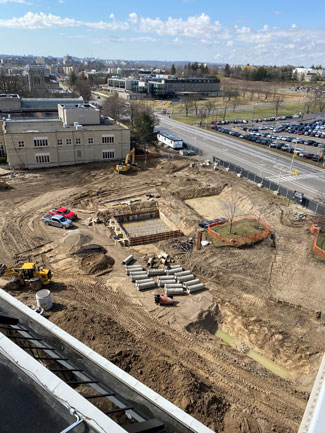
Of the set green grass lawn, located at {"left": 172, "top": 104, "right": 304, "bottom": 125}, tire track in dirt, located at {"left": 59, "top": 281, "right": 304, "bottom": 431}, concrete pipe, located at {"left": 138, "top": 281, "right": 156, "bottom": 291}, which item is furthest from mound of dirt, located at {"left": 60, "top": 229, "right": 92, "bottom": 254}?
green grass lawn, located at {"left": 172, "top": 104, "right": 304, "bottom": 125}

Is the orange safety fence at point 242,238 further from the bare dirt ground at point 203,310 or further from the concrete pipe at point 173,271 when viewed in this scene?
the concrete pipe at point 173,271

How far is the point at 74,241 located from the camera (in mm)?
29734

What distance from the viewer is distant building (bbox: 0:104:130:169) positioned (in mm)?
47656

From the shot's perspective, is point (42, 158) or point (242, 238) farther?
point (42, 158)

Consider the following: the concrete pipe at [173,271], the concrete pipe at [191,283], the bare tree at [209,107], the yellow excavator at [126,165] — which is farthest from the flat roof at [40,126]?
the bare tree at [209,107]

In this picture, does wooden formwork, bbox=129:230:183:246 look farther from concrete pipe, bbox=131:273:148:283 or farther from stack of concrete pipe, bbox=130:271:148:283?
concrete pipe, bbox=131:273:148:283

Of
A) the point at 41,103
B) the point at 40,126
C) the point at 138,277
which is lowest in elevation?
the point at 138,277

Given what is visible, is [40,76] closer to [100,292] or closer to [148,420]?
[100,292]

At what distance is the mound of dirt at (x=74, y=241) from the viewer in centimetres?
2912

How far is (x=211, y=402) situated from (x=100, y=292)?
11620 mm

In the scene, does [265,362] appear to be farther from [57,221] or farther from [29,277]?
[57,221]

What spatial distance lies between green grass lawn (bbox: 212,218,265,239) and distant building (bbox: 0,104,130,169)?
27.8 metres

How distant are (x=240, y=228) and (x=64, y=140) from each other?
106ft

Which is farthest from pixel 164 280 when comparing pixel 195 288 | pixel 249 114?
pixel 249 114
